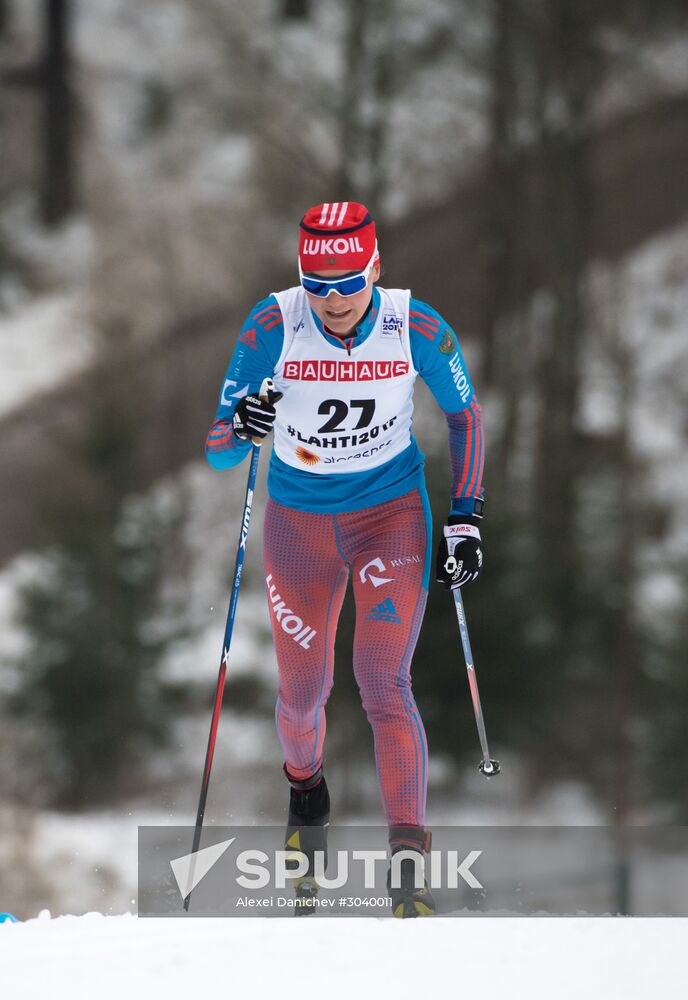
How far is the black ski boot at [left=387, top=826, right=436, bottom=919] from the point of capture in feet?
12.1

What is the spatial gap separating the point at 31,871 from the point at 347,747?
5029 mm

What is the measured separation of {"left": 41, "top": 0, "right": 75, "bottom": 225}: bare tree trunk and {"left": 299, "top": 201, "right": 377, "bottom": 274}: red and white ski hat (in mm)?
19615

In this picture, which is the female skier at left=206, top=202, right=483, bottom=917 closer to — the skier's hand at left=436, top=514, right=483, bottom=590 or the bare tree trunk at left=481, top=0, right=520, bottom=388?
the skier's hand at left=436, top=514, right=483, bottom=590

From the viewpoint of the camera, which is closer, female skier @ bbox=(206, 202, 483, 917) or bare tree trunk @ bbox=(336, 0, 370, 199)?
female skier @ bbox=(206, 202, 483, 917)

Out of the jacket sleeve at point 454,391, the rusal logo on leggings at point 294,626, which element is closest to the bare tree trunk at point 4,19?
the jacket sleeve at point 454,391

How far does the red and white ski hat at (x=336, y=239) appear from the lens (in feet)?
11.8

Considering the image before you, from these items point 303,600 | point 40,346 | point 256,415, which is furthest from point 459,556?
point 40,346

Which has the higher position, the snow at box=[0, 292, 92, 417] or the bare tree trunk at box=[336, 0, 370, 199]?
the bare tree trunk at box=[336, 0, 370, 199]

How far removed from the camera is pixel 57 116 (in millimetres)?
22641

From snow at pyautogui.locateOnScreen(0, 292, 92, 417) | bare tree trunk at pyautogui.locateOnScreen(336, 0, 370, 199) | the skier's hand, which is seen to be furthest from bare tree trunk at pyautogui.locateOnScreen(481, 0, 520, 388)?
the skier's hand

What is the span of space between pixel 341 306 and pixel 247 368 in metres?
0.41

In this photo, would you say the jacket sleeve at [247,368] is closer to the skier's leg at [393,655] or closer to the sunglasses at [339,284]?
the sunglasses at [339,284]

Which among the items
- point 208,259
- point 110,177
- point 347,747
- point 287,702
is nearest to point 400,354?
point 287,702
